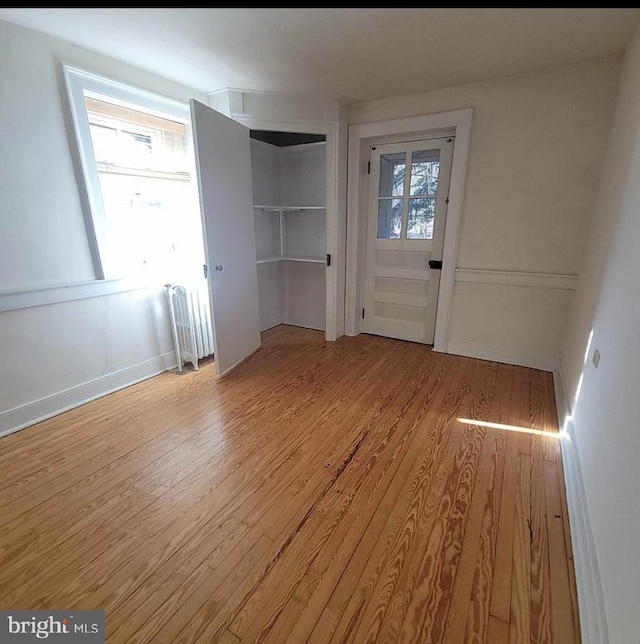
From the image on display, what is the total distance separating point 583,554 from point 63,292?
9.94 ft

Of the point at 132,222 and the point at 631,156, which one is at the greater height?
the point at 631,156

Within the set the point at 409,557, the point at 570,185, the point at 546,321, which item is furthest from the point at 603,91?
the point at 409,557

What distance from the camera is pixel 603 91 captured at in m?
2.28

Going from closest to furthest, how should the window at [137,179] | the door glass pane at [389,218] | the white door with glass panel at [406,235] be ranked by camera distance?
1. the window at [137,179]
2. the white door with glass panel at [406,235]
3. the door glass pane at [389,218]

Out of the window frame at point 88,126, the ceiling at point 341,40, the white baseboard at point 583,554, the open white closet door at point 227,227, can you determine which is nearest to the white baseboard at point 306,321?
the open white closet door at point 227,227

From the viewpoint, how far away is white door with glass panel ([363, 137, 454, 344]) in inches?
120

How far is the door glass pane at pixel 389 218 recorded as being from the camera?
3.28m

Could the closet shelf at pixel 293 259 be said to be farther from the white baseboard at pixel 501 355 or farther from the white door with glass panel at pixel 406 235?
the white baseboard at pixel 501 355

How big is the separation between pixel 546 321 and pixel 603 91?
166 cm

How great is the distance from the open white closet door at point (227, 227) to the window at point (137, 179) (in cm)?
43

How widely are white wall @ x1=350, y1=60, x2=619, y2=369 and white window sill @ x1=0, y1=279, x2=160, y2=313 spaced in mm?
2597

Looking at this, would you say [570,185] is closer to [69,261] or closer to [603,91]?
[603,91]

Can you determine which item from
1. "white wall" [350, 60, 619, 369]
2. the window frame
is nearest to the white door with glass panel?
"white wall" [350, 60, 619, 369]

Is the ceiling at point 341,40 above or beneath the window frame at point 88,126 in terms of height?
above
